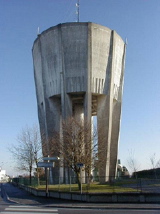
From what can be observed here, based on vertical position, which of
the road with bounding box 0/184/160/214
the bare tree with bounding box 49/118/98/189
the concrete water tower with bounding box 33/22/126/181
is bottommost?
the road with bounding box 0/184/160/214

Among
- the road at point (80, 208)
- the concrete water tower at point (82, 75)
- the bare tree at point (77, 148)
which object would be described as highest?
the concrete water tower at point (82, 75)

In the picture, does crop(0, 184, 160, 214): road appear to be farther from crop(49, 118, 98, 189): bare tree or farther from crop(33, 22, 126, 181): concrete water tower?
crop(33, 22, 126, 181): concrete water tower

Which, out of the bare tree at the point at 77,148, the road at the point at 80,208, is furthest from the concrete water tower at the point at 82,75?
the road at the point at 80,208

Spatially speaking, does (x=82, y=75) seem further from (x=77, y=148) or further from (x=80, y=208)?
(x=80, y=208)

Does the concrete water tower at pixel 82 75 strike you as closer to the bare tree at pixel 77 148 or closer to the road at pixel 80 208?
the bare tree at pixel 77 148

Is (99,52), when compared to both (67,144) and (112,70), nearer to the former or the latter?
(112,70)

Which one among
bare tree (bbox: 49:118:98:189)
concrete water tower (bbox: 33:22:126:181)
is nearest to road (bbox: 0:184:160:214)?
bare tree (bbox: 49:118:98:189)

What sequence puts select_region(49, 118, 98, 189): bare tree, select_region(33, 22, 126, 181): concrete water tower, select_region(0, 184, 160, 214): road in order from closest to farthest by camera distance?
select_region(0, 184, 160, 214): road → select_region(49, 118, 98, 189): bare tree → select_region(33, 22, 126, 181): concrete water tower

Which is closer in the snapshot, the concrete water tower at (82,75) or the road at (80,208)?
the road at (80,208)

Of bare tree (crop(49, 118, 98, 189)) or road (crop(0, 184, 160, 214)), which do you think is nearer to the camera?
road (crop(0, 184, 160, 214))

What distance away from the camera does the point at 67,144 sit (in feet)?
81.8

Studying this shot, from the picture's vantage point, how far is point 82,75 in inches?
1485

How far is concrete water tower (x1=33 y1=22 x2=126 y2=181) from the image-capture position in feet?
124

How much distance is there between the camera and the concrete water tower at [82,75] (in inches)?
1490
